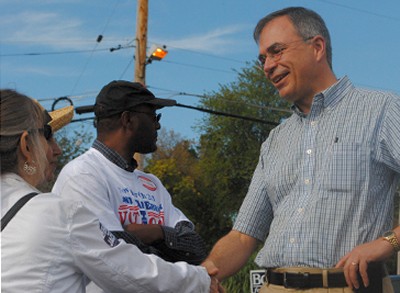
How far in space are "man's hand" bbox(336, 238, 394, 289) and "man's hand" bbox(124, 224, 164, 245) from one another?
106cm

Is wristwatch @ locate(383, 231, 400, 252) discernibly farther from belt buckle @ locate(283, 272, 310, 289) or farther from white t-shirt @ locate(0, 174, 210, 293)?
white t-shirt @ locate(0, 174, 210, 293)

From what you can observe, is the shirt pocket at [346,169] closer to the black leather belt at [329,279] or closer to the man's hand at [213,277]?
the black leather belt at [329,279]

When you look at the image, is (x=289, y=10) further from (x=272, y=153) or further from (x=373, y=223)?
(x=373, y=223)

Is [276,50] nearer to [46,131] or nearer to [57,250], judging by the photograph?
[46,131]

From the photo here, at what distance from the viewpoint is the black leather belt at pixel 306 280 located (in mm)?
3652

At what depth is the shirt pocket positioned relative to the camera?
148 inches

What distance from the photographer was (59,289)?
2893mm

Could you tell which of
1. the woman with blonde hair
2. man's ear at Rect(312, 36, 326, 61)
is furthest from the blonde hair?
man's ear at Rect(312, 36, 326, 61)

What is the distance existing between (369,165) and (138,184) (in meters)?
1.35

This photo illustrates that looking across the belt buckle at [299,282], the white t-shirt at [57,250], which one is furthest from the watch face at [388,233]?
the white t-shirt at [57,250]

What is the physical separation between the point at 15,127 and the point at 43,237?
0.44 m

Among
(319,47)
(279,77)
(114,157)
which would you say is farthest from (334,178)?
(114,157)

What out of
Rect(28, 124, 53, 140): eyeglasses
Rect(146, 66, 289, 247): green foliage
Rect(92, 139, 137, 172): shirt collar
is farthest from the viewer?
Rect(146, 66, 289, 247): green foliage

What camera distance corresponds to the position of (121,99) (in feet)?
15.0
